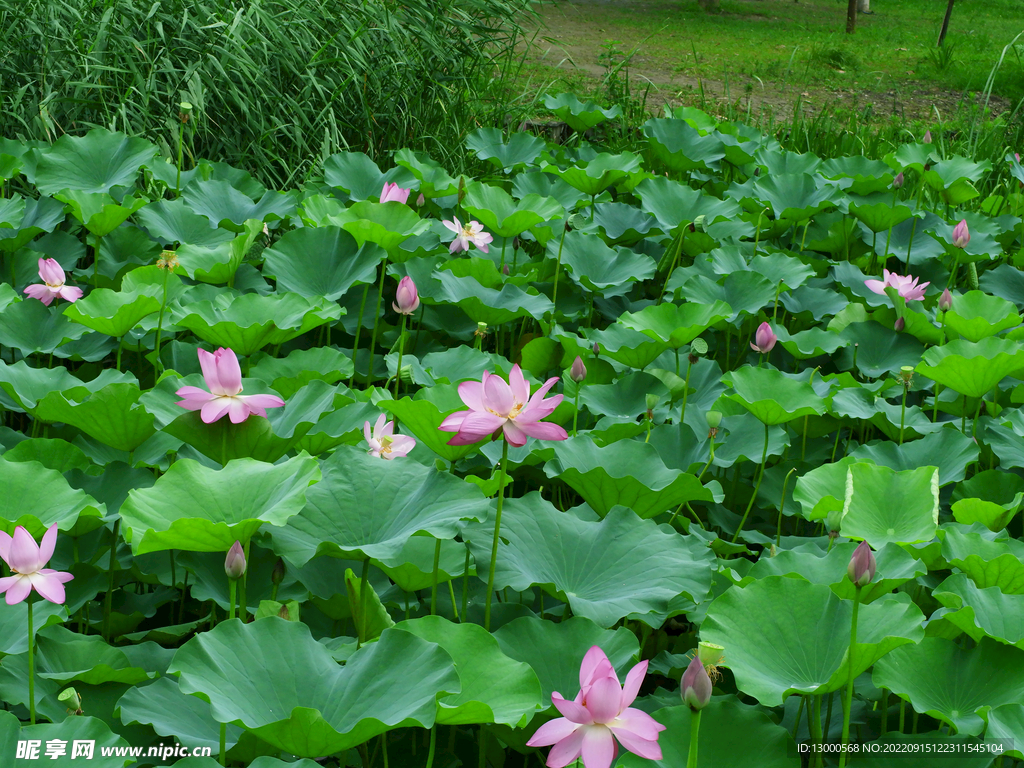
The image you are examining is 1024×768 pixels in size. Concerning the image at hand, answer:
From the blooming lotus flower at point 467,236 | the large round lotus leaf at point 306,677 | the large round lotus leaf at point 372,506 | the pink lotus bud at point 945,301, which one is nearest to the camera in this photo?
the large round lotus leaf at point 306,677

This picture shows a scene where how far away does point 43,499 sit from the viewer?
1259 mm

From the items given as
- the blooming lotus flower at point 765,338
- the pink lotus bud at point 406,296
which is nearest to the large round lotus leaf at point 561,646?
the pink lotus bud at point 406,296

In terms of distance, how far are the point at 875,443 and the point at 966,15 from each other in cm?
1661

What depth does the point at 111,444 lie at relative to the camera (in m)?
1.48

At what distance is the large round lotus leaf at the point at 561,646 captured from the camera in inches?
42.9

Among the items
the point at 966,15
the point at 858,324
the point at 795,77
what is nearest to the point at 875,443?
the point at 858,324

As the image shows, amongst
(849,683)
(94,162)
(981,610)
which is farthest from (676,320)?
(94,162)

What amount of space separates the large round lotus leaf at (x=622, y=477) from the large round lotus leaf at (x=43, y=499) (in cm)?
72

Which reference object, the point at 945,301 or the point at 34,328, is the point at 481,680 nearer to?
the point at 34,328

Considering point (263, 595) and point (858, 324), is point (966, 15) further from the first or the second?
point (263, 595)

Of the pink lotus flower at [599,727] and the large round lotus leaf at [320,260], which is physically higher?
the pink lotus flower at [599,727]

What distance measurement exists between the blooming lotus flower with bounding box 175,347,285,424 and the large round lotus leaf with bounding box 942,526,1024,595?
1031mm

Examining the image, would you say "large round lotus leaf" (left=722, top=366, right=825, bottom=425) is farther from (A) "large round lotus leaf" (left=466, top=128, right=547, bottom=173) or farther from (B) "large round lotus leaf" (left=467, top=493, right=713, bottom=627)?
(A) "large round lotus leaf" (left=466, top=128, right=547, bottom=173)

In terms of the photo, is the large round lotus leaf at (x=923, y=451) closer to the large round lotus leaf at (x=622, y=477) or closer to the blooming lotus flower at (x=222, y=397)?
the large round lotus leaf at (x=622, y=477)
